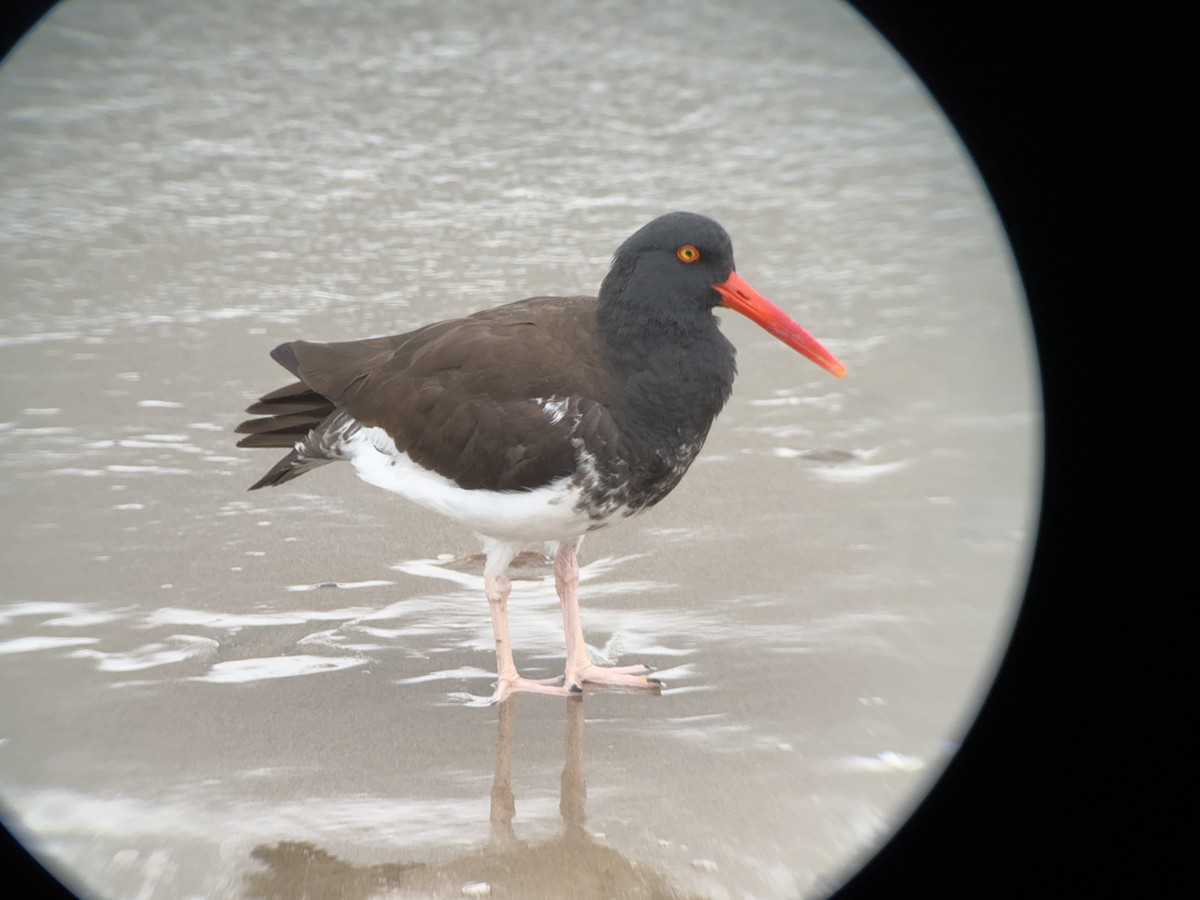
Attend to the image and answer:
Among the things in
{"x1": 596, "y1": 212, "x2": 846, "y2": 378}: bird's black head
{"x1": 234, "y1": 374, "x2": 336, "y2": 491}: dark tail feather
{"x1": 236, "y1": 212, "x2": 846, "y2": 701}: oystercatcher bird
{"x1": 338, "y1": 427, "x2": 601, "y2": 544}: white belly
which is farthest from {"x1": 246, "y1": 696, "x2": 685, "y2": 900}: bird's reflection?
{"x1": 234, "y1": 374, "x2": 336, "y2": 491}: dark tail feather

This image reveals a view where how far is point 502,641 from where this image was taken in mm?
4086

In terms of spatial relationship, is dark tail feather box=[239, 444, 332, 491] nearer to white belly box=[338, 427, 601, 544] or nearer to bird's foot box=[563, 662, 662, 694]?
white belly box=[338, 427, 601, 544]

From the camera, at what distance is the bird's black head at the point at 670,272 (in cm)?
400

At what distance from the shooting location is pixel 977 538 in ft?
Answer: 15.5

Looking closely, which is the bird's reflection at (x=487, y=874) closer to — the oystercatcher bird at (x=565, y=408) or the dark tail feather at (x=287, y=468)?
the oystercatcher bird at (x=565, y=408)

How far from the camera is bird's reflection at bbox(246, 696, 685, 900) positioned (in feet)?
9.93

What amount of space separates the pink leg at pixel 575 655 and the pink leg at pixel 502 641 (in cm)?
7

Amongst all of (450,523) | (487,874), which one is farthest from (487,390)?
(487,874)

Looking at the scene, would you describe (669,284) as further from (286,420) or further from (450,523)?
(450,523)

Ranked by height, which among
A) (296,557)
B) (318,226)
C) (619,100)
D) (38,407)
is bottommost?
(296,557)

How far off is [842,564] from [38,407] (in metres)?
3.69

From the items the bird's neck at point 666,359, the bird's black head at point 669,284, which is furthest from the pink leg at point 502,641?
the bird's black head at point 669,284

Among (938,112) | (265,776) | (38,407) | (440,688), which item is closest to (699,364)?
(938,112)

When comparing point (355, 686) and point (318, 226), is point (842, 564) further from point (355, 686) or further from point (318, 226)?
point (318, 226)
